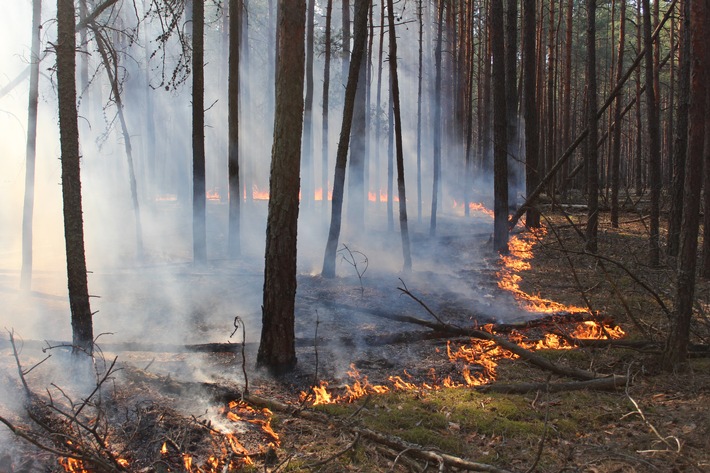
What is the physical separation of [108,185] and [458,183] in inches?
834

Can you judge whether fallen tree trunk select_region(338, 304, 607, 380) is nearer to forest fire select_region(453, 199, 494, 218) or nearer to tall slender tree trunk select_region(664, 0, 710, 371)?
tall slender tree trunk select_region(664, 0, 710, 371)

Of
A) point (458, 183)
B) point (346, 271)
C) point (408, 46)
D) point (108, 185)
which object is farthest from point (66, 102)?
point (408, 46)

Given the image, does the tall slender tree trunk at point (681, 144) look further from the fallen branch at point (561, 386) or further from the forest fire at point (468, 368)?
the fallen branch at point (561, 386)

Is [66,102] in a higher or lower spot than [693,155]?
higher

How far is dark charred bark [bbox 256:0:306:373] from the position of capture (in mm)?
6422

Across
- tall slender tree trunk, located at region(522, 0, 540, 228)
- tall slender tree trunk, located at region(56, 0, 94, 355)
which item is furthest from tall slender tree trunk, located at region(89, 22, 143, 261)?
tall slender tree trunk, located at region(522, 0, 540, 228)

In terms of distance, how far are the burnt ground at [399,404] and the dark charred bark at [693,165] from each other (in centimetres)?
49

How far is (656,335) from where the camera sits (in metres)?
6.94

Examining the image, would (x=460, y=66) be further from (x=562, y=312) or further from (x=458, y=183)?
(x=562, y=312)

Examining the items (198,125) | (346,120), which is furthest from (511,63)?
(198,125)

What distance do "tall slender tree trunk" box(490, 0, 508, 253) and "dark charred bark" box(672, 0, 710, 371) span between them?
8426 mm

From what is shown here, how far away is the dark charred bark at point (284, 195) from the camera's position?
21.1 ft

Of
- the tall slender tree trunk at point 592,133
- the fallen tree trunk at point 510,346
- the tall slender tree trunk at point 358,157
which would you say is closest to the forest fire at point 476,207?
the tall slender tree trunk at point 358,157

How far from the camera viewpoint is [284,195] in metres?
6.44
